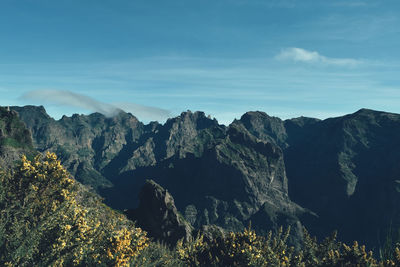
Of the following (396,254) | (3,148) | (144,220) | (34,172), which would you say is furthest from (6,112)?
(396,254)

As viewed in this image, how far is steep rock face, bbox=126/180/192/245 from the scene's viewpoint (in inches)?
6442

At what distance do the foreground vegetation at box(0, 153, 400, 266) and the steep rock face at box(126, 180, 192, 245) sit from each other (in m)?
134

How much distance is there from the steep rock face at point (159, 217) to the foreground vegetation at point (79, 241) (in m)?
134

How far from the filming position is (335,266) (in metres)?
25.6

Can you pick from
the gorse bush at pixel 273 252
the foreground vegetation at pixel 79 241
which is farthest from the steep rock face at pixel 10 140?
the gorse bush at pixel 273 252

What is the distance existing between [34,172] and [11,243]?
20957 millimetres

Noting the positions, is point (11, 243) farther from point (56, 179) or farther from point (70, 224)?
point (56, 179)

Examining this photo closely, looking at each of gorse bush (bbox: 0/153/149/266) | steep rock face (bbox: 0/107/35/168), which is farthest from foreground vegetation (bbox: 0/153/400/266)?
steep rock face (bbox: 0/107/35/168)

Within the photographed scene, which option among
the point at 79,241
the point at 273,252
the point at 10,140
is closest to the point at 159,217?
the point at 10,140

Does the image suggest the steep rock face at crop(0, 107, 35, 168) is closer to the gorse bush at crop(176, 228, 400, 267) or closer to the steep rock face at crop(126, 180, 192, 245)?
the steep rock face at crop(126, 180, 192, 245)

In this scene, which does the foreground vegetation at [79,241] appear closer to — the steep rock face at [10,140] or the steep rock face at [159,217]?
the steep rock face at [159,217]

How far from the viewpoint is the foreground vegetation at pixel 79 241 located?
43.9 ft

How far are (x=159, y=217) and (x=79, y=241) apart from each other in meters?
163

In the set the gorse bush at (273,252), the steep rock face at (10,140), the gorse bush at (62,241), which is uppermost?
the steep rock face at (10,140)
